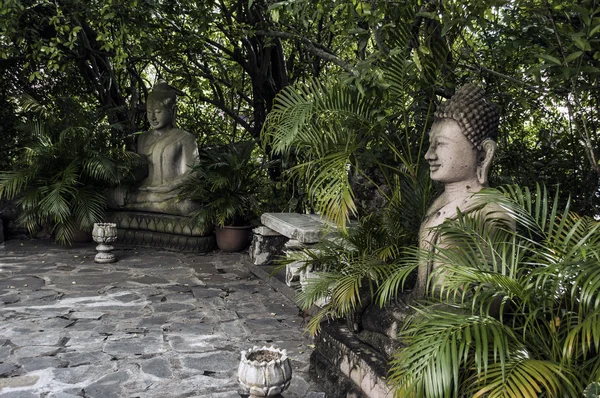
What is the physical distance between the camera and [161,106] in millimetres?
8016

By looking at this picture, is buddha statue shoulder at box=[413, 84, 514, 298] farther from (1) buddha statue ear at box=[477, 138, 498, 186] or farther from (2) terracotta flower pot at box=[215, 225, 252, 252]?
(2) terracotta flower pot at box=[215, 225, 252, 252]

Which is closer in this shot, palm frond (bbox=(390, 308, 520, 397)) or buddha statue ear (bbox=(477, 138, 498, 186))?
palm frond (bbox=(390, 308, 520, 397))

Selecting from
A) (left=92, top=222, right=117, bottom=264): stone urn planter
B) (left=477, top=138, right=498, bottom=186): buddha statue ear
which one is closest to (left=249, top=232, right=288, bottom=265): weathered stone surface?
(left=92, top=222, right=117, bottom=264): stone urn planter

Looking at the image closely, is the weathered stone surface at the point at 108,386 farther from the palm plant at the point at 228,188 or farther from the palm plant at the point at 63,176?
the palm plant at the point at 63,176

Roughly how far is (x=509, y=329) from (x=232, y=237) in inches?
208

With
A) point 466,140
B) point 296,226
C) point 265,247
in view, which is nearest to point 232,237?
point 265,247

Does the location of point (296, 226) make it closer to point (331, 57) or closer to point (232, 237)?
point (331, 57)

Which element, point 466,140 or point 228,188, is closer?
point 466,140

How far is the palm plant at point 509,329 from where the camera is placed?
2318 mm

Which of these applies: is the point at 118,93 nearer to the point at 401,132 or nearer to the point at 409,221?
the point at 401,132

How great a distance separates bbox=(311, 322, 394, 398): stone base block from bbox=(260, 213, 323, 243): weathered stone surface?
4.04ft

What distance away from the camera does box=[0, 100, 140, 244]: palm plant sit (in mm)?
7176

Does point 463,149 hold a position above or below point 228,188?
above

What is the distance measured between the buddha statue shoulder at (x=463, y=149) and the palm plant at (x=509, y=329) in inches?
11.5
